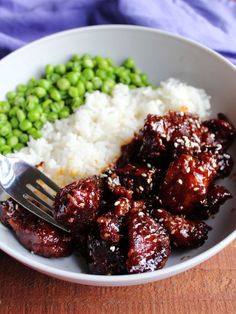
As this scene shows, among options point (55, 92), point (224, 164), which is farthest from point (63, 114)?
point (224, 164)

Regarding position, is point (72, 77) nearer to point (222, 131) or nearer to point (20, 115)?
point (20, 115)

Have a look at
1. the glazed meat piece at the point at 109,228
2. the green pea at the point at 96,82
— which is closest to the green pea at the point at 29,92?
the green pea at the point at 96,82

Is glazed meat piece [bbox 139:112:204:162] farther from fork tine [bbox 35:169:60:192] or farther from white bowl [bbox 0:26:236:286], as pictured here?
fork tine [bbox 35:169:60:192]

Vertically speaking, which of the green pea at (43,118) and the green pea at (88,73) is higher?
the green pea at (88,73)

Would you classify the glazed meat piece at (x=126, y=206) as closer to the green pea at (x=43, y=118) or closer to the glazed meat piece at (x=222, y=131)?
the glazed meat piece at (x=222, y=131)

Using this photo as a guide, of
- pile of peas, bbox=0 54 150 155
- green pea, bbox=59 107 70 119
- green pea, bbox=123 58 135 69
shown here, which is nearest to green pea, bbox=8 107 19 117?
pile of peas, bbox=0 54 150 155
